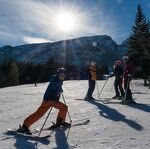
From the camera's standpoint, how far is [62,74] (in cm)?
979

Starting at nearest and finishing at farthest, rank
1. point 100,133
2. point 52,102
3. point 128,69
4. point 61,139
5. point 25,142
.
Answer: point 25,142 < point 61,139 < point 100,133 < point 52,102 < point 128,69

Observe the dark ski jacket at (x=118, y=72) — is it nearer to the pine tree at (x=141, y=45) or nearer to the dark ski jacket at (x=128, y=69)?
the dark ski jacket at (x=128, y=69)

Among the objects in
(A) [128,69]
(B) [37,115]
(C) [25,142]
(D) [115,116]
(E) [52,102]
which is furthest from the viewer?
(A) [128,69]

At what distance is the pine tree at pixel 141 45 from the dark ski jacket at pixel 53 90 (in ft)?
112

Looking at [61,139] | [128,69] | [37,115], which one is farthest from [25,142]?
[128,69]

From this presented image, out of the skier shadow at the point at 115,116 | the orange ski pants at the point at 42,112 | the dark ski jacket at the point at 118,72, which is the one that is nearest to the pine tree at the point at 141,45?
the dark ski jacket at the point at 118,72

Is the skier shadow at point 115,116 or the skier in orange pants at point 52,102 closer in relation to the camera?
the skier in orange pants at point 52,102

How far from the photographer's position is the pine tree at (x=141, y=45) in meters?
43.7

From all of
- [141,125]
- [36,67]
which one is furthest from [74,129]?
[36,67]

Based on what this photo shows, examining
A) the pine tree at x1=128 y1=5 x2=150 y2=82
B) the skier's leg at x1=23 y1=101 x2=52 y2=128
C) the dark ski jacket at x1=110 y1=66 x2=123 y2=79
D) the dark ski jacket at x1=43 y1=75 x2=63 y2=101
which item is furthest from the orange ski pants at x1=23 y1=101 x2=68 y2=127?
the pine tree at x1=128 y1=5 x2=150 y2=82

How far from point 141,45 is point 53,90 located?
36.5m

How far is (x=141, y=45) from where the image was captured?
44.7 metres

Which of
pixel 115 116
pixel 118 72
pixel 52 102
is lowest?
pixel 115 116

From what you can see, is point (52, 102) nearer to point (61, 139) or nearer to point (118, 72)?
point (61, 139)
